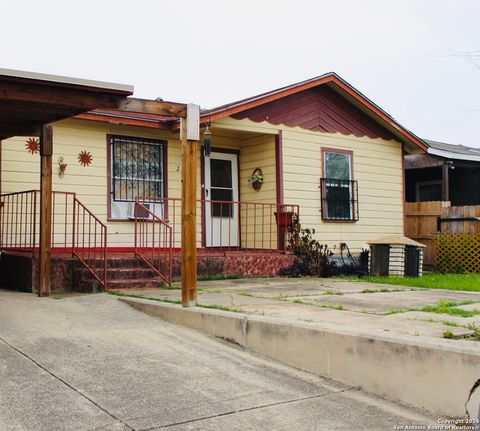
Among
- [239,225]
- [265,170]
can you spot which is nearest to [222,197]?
[239,225]

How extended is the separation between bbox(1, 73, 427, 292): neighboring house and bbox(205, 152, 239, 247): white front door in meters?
0.02

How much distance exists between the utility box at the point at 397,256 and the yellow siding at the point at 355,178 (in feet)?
4.38

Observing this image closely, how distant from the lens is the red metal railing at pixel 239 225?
11398 mm

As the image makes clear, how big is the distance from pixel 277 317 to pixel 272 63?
2790 centimetres

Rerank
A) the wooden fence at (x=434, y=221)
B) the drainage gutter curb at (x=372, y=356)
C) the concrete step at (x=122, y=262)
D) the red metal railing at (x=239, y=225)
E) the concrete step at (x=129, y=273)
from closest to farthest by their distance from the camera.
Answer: the drainage gutter curb at (x=372, y=356), the concrete step at (x=129, y=273), the concrete step at (x=122, y=262), the red metal railing at (x=239, y=225), the wooden fence at (x=434, y=221)

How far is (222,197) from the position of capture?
40.2 feet

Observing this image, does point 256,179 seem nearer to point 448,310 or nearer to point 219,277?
point 219,277

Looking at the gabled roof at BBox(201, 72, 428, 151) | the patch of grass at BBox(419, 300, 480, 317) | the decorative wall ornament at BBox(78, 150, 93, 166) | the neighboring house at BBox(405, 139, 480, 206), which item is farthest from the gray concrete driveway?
the neighboring house at BBox(405, 139, 480, 206)

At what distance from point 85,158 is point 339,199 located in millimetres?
5627

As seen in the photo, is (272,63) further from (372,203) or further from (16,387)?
(16,387)

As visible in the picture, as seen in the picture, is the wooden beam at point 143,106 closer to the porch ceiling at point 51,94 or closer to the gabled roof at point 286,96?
the porch ceiling at point 51,94

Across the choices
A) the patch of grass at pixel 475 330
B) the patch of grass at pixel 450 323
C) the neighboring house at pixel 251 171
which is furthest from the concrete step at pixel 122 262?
the patch of grass at pixel 475 330

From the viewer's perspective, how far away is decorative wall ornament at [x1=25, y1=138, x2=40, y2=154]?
386 inches

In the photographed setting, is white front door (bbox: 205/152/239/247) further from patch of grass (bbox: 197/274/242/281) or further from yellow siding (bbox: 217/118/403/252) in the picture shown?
patch of grass (bbox: 197/274/242/281)
